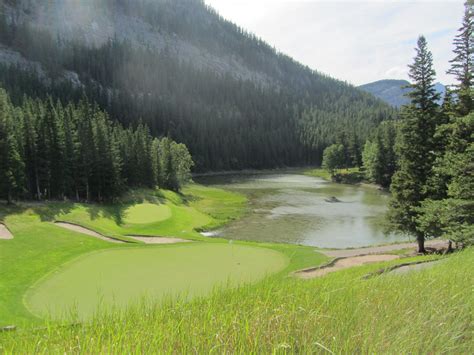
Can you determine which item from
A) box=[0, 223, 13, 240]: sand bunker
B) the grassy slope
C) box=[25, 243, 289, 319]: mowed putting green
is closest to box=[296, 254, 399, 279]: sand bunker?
the grassy slope

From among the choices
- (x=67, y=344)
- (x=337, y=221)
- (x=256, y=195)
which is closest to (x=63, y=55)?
(x=256, y=195)

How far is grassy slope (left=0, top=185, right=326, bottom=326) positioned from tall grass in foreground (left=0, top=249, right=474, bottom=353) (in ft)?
39.7

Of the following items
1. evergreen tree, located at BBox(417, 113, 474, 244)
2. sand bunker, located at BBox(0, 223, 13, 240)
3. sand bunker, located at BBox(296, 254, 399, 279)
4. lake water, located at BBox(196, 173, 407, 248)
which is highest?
evergreen tree, located at BBox(417, 113, 474, 244)

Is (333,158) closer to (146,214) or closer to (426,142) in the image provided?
(146,214)

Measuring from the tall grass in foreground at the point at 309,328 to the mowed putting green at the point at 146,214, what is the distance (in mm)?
42073

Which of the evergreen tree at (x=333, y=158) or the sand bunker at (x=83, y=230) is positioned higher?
the evergreen tree at (x=333, y=158)

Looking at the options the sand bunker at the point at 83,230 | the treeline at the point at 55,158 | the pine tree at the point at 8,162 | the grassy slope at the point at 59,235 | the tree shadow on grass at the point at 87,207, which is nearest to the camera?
the grassy slope at the point at 59,235

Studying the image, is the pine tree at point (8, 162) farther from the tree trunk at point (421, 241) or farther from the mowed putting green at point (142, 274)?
the tree trunk at point (421, 241)

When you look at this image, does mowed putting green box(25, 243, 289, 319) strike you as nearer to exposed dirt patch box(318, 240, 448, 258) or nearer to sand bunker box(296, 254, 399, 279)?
sand bunker box(296, 254, 399, 279)

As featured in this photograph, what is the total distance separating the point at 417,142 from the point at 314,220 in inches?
1048

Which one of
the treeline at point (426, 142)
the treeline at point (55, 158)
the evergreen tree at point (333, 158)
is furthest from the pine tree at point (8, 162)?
the evergreen tree at point (333, 158)

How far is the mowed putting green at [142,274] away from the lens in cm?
1608

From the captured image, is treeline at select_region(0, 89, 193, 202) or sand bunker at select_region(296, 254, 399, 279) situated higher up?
treeline at select_region(0, 89, 193, 202)

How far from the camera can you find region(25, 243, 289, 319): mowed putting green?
16.1 metres
